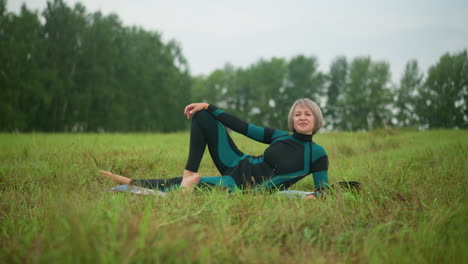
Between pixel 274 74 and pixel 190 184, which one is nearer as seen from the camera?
pixel 190 184

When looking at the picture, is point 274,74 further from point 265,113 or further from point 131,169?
point 131,169

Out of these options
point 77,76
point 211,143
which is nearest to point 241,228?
point 211,143

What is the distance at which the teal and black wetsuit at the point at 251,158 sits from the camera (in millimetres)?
3211

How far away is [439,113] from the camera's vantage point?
1097 inches

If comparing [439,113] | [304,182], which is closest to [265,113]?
[439,113]

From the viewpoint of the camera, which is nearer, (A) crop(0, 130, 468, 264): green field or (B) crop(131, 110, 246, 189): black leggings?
(A) crop(0, 130, 468, 264): green field

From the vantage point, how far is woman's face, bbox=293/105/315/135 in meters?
3.41

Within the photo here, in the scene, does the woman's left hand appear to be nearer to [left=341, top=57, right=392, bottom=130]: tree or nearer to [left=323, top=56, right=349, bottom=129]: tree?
[left=341, top=57, right=392, bottom=130]: tree

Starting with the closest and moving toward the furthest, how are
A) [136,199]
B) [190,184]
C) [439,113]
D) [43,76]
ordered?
[136,199] < [190,184] < [43,76] < [439,113]

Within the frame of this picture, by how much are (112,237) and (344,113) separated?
40241 mm

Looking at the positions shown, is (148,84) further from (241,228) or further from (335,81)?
(241,228)

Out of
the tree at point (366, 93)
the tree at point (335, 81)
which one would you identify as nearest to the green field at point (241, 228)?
the tree at point (366, 93)

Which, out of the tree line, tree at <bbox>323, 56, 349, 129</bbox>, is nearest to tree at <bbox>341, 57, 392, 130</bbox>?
the tree line

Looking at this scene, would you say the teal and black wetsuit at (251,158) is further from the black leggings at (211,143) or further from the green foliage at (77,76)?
the green foliage at (77,76)
